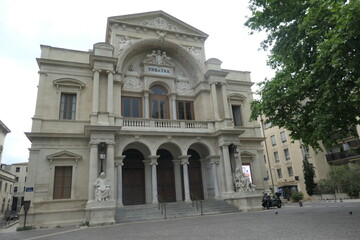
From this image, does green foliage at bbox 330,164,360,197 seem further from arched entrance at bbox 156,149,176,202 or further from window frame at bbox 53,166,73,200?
window frame at bbox 53,166,73,200

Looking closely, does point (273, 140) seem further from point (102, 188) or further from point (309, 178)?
point (102, 188)

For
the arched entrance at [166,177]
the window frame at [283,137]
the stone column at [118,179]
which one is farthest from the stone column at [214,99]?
the window frame at [283,137]

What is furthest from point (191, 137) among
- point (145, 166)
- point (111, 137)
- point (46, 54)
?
point (46, 54)

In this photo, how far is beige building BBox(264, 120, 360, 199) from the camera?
34750mm

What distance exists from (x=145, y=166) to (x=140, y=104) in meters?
5.07

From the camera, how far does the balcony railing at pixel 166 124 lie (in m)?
18.6

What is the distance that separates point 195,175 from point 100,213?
864 centimetres

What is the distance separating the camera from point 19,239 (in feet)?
35.1

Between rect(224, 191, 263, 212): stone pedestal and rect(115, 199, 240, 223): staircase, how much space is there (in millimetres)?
437

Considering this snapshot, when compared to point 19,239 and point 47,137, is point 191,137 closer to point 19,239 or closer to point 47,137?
point 47,137

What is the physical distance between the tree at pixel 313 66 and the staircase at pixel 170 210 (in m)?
7.45

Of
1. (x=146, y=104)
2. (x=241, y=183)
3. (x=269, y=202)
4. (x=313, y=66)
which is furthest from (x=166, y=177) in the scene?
(x=313, y=66)

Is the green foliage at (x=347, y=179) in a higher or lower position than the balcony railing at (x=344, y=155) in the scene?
lower

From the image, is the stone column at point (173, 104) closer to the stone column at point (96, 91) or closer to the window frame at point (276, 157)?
the stone column at point (96, 91)
